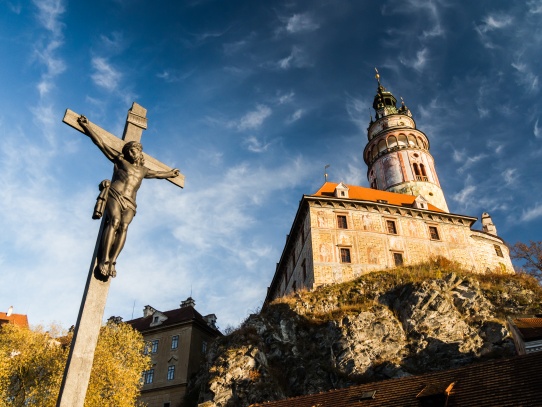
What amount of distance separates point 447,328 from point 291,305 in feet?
35.8

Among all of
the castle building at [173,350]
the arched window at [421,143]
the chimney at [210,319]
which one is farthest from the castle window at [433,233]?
the chimney at [210,319]

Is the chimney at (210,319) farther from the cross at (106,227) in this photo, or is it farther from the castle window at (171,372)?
the cross at (106,227)

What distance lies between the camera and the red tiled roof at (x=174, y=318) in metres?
40.5

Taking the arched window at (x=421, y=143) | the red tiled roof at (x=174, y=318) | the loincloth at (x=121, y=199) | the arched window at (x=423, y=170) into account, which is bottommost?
the loincloth at (x=121, y=199)

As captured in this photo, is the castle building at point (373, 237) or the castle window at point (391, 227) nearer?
Result: the castle building at point (373, 237)

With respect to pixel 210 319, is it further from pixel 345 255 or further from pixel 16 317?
pixel 16 317

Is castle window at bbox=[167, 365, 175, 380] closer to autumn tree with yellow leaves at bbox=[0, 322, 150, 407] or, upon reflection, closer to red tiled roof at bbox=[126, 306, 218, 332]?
red tiled roof at bbox=[126, 306, 218, 332]

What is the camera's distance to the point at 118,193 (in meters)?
5.37

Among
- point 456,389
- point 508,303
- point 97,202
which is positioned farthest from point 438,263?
point 97,202

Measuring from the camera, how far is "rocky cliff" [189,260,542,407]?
2625 cm

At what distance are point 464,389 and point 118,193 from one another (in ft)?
49.8

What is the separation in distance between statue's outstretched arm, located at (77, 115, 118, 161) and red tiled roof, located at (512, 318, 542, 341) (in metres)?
22.5

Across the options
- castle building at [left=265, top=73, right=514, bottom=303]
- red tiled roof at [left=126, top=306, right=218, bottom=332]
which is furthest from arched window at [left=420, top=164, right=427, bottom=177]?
red tiled roof at [left=126, top=306, right=218, bottom=332]

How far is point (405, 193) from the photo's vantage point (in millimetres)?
50156
